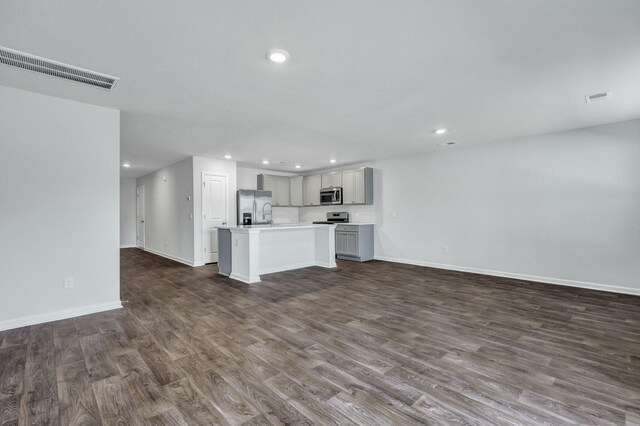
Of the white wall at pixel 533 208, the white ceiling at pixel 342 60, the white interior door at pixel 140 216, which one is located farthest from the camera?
the white interior door at pixel 140 216

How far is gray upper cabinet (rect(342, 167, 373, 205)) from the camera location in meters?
7.23

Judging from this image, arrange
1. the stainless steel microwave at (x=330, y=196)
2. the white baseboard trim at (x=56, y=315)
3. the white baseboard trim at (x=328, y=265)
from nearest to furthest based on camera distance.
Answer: the white baseboard trim at (x=56, y=315), the white baseboard trim at (x=328, y=265), the stainless steel microwave at (x=330, y=196)

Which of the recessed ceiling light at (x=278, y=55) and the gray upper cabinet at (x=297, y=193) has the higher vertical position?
the recessed ceiling light at (x=278, y=55)

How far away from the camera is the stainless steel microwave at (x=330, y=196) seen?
769cm

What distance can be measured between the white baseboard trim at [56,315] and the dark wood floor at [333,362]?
5.0 inches

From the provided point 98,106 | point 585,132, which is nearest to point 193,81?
point 98,106

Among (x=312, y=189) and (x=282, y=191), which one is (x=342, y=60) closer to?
(x=312, y=189)

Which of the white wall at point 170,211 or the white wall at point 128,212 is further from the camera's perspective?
the white wall at point 128,212

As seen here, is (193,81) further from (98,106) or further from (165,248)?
(165,248)

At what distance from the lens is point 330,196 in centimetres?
785

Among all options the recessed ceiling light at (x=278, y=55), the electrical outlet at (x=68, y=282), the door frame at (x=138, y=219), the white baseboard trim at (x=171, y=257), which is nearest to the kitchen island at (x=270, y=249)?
the white baseboard trim at (x=171, y=257)

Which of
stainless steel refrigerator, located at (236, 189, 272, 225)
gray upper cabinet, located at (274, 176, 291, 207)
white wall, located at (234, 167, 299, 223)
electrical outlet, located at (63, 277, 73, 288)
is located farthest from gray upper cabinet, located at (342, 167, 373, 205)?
electrical outlet, located at (63, 277, 73, 288)

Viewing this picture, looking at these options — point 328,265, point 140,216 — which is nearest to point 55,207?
point 328,265

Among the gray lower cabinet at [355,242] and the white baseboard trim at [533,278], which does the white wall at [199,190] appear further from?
the white baseboard trim at [533,278]
